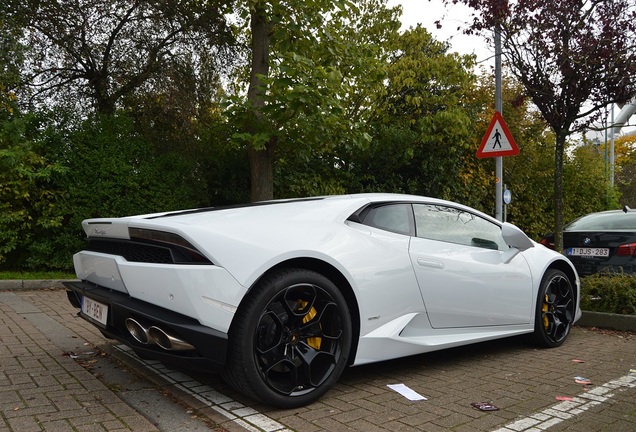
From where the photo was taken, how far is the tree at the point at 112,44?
32.2 feet

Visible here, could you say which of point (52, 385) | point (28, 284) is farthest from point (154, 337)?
point (28, 284)

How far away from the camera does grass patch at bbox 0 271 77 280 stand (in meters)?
7.97

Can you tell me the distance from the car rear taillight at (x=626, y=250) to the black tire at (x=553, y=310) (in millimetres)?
1790

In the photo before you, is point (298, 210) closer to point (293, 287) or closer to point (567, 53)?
point (293, 287)

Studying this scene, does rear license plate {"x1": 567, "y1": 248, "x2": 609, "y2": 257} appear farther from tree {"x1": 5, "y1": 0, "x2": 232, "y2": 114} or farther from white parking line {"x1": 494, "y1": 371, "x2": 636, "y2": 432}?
tree {"x1": 5, "y1": 0, "x2": 232, "y2": 114}

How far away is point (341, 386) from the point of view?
12.2 ft

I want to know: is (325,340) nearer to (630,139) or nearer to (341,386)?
(341,386)

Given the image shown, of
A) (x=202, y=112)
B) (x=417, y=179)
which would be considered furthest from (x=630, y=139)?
(x=202, y=112)

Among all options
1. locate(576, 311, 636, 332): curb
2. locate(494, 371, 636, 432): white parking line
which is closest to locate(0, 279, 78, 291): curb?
locate(494, 371, 636, 432): white parking line

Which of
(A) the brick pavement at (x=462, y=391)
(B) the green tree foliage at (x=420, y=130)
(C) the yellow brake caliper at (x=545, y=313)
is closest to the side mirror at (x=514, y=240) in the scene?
(C) the yellow brake caliper at (x=545, y=313)

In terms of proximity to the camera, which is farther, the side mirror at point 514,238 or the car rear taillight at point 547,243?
the car rear taillight at point 547,243

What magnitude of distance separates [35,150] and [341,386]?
268 inches

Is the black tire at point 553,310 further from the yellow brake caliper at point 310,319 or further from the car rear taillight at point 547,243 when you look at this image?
the car rear taillight at point 547,243

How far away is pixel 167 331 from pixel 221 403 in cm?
63
